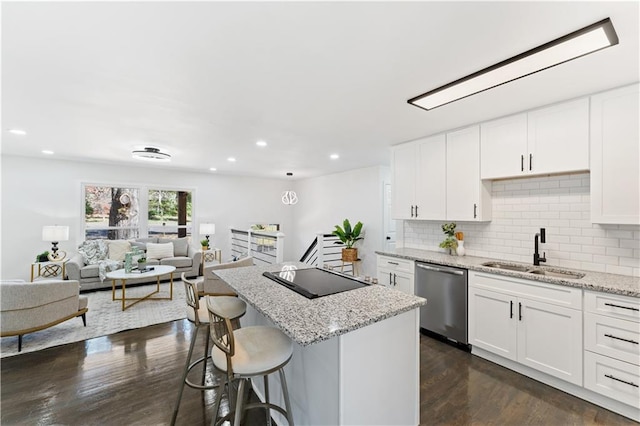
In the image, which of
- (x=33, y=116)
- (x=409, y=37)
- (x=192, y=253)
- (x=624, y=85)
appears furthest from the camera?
(x=192, y=253)

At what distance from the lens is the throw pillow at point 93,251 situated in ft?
16.8

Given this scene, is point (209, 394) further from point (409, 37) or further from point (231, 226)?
point (231, 226)

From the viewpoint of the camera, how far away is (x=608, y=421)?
196cm

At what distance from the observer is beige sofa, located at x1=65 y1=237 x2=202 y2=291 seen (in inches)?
187

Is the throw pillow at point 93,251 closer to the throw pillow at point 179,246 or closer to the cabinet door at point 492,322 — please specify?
the throw pillow at point 179,246

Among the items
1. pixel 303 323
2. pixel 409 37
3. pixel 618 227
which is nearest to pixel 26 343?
pixel 303 323

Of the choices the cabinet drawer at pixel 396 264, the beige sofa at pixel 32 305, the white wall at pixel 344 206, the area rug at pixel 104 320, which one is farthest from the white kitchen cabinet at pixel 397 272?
the beige sofa at pixel 32 305

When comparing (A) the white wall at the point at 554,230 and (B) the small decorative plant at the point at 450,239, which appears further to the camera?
(B) the small decorative plant at the point at 450,239

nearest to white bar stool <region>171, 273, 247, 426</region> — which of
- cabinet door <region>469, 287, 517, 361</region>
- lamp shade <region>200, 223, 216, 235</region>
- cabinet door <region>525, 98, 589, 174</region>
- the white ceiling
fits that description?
the white ceiling

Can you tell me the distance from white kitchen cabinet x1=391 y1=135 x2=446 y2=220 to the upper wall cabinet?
540 millimetres

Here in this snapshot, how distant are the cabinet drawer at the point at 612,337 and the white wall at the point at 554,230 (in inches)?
26.0

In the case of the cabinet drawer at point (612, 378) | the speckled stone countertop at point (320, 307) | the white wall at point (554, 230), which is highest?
the white wall at point (554, 230)

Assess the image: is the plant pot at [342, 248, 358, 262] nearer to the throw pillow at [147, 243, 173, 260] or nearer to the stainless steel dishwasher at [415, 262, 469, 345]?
the stainless steel dishwasher at [415, 262, 469, 345]

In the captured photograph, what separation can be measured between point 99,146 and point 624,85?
6.21 meters
